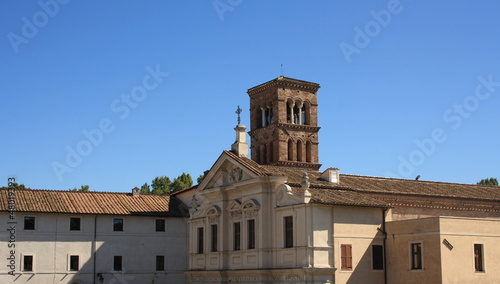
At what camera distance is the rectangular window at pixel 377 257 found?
37.9 meters

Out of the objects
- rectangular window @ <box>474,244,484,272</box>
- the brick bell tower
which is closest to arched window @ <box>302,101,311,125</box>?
the brick bell tower

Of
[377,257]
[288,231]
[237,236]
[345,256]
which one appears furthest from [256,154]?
[345,256]

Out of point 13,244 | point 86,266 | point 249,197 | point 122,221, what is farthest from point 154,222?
point 249,197

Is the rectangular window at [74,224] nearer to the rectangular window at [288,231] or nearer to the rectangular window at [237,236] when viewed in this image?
the rectangular window at [237,236]

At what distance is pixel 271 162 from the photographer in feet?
217

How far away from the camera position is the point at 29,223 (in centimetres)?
4891

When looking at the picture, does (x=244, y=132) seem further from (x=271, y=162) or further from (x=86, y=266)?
(x=271, y=162)

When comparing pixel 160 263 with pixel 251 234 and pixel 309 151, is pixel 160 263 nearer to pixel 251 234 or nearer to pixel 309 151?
pixel 251 234

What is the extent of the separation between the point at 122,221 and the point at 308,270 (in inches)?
797

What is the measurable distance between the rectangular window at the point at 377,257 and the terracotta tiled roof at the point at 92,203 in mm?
19600

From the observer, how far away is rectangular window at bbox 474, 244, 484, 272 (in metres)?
36.3

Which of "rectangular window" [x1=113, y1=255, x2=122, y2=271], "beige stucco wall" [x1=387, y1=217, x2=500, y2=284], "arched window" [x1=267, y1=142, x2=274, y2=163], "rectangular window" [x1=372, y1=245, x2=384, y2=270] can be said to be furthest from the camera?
"arched window" [x1=267, y1=142, x2=274, y2=163]

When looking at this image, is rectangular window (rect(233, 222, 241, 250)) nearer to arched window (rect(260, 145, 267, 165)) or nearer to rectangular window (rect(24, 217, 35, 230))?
rectangular window (rect(24, 217, 35, 230))

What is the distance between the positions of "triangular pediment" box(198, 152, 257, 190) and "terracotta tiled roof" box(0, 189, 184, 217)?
8.58 metres
